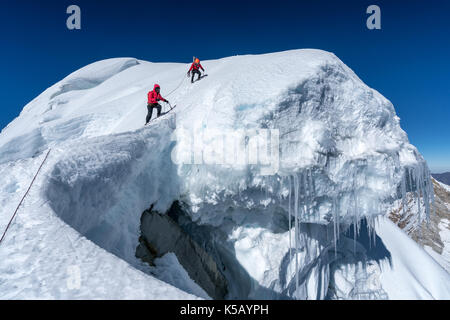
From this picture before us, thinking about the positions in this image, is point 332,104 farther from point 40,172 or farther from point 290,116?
point 40,172

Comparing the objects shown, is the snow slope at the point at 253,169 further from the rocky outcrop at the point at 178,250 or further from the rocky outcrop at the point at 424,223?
the rocky outcrop at the point at 424,223

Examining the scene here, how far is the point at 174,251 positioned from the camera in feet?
17.6

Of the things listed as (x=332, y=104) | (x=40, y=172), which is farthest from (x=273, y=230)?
(x=40, y=172)

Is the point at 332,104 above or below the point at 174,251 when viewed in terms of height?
above

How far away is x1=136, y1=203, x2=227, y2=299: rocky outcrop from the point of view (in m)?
4.86

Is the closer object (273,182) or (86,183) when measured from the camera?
(86,183)

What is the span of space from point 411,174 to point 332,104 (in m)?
2.81
